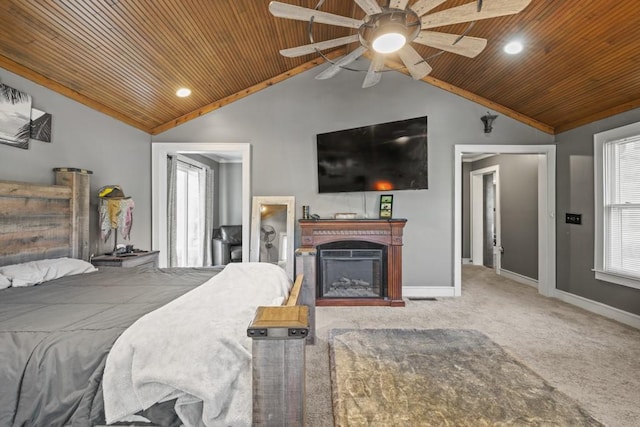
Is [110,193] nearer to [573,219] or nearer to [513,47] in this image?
[513,47]

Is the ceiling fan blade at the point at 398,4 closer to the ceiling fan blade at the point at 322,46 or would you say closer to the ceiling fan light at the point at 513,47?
the ceiling fan blade at the point at 322,46

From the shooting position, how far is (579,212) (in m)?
3.84

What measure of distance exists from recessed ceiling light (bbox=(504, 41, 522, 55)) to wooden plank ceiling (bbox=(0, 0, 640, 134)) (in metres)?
0.07

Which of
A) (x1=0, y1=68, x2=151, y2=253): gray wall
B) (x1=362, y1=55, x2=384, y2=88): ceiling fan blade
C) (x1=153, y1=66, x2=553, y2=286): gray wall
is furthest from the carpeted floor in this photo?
(x1=0, y1=68, x2=151, y2=253): gray wall

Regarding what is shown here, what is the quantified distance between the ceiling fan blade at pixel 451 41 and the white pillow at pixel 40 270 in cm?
304

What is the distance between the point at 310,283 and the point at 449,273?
2.64 metres

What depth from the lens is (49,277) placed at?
2129 mm

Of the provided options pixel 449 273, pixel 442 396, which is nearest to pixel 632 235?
pixel 449 273

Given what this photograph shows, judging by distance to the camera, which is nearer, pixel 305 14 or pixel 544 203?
pixel 305 14

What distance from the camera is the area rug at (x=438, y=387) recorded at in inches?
67.7

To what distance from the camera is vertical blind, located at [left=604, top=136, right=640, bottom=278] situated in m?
3.21

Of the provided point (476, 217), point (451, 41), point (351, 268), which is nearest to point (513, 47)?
point (451, 41)

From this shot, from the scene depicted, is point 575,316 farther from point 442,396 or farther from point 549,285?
point 442,396

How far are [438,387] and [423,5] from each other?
242 cm
